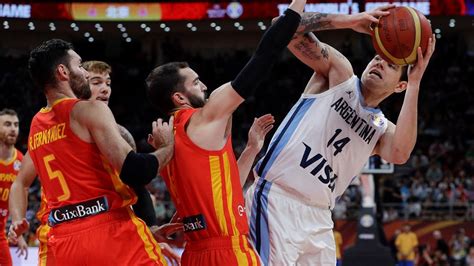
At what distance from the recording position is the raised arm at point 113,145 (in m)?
3.78

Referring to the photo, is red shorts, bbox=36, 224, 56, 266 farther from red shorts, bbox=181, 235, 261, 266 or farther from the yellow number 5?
red shorts, bbox=181, 235, 261, 266

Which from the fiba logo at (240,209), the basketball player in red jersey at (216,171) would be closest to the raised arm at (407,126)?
the basketball player in red jersey at (216,171)

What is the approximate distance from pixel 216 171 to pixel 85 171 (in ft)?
2.18

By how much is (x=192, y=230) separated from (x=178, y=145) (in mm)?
447

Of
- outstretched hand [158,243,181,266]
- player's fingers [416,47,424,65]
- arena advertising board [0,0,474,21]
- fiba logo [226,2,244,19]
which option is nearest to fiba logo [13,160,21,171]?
outstretched hand [158,243,181,266]

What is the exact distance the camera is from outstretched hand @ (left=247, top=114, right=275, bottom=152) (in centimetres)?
495

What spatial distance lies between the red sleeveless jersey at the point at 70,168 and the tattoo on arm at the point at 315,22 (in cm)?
146

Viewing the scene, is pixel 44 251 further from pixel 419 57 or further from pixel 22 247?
pixel 22 247

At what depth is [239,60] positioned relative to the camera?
25250mm

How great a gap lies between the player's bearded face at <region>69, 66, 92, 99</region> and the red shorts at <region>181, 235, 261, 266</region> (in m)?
1.00

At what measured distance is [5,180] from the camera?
8.81m

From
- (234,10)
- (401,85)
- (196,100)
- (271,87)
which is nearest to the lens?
(196,100)

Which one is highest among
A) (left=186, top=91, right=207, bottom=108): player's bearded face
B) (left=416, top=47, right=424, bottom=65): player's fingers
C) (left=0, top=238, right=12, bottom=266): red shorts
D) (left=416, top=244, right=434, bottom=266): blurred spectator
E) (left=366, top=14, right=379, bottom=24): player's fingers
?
(left=366, top=14, right=379, bottom=24): player's fingers

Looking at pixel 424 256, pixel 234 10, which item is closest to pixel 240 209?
pixel 424 256
